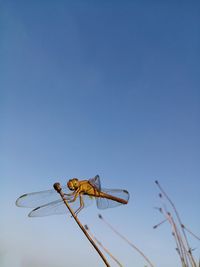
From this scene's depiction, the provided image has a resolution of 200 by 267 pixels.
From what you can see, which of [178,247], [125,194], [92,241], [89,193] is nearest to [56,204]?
[89,193]

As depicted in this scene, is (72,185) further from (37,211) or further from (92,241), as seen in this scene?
(92,241)

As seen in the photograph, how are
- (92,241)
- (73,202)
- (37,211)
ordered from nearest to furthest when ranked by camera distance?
(92,241)
(73,202)
(37,211)

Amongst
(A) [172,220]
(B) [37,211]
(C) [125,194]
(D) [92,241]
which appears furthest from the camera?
(C) [125,194]

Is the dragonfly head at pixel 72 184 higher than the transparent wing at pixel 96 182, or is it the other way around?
the dragonfly head at pixel 72 184

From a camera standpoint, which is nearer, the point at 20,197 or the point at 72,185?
the point at 72,185

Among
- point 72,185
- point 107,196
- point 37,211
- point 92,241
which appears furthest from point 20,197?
point 92,241

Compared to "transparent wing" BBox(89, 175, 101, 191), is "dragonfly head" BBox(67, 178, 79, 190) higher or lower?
higher

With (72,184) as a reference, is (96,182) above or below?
below

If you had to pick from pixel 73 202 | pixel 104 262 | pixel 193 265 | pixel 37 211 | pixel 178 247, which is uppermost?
→ pixel 37 211

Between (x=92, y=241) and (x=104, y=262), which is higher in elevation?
(x=92, y=241)

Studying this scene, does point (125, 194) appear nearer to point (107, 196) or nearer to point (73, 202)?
point (107, 196)
